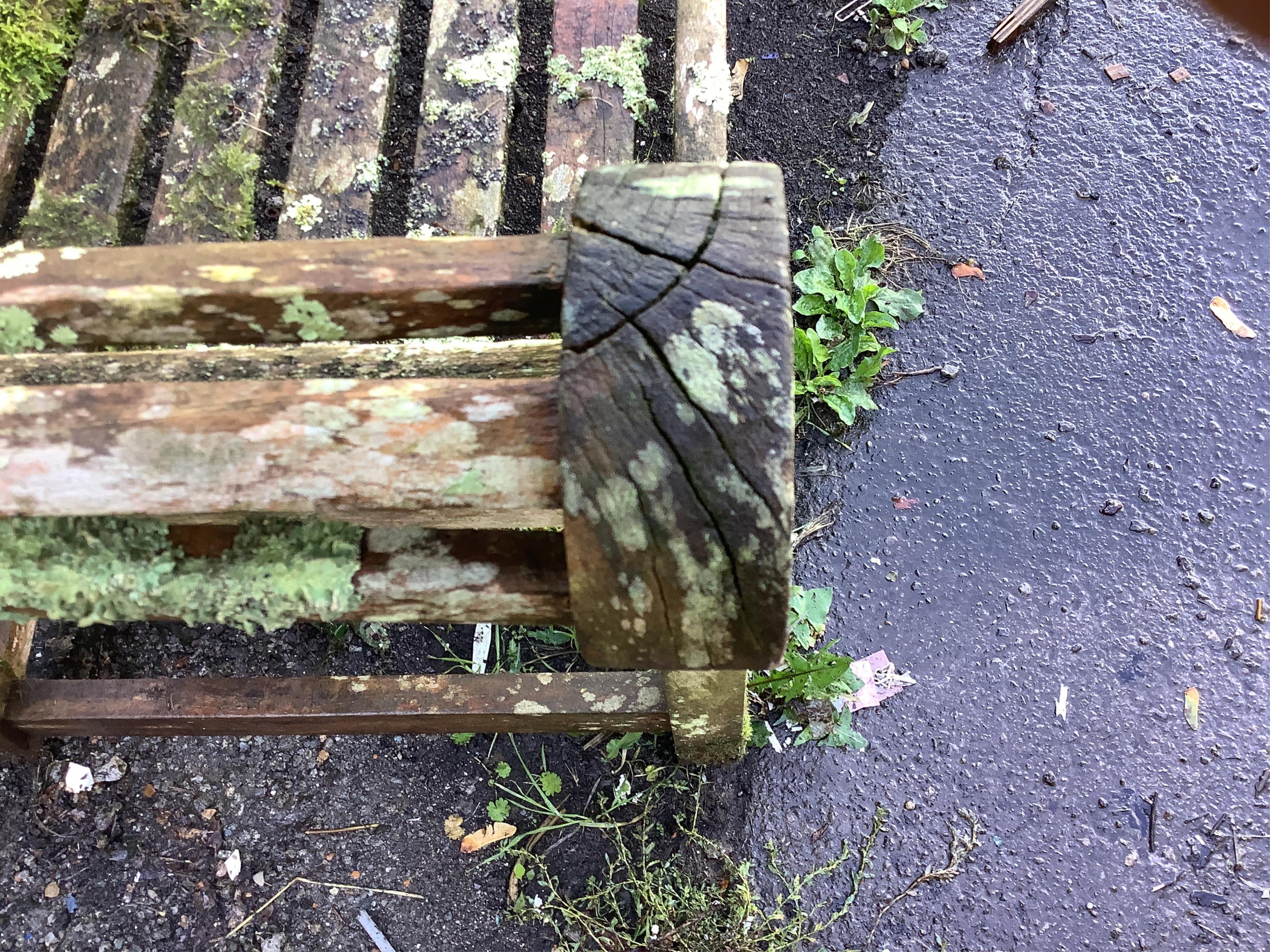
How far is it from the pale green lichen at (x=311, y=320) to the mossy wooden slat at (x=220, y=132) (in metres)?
1.08

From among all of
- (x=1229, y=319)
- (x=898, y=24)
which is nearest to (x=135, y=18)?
(x=898, y=24)

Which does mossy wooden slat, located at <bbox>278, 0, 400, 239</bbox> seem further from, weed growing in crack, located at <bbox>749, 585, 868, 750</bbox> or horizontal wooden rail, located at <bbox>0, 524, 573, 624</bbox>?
weed growing in crack, located at <bbox>749, 585, 868, 750</bbox>

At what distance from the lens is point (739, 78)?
2.90 m

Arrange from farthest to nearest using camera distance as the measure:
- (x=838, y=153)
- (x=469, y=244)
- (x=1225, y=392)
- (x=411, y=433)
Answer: (x=838, y=153) < (x=1225, y=392) < (x=469, y=244) < (x=411, y=433)

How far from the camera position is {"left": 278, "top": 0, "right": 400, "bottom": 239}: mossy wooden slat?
196 cm

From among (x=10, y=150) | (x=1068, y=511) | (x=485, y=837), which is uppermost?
(x=10, y=150)

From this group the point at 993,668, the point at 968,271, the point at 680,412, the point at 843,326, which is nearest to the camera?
the point at 680,412

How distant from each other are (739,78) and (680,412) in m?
2.43

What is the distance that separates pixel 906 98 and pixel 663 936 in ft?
8.49

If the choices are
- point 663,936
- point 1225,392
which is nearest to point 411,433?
point 663,936

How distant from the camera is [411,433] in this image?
91cm

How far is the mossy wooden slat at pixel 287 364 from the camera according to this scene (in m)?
1.04

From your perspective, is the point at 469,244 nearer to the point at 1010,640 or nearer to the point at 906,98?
the point at 1010,640

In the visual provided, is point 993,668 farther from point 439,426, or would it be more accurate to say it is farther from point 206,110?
point 206,110
